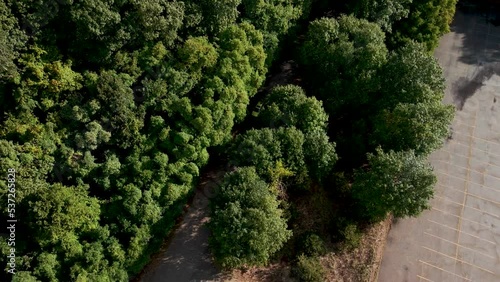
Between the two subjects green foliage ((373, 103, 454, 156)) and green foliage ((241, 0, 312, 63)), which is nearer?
green foliage ((373, 103, 454, 156))

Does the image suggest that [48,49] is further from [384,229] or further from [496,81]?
[496,81]

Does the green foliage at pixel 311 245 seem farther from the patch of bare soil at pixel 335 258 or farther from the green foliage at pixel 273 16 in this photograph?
the green foliage at pixel 273 16

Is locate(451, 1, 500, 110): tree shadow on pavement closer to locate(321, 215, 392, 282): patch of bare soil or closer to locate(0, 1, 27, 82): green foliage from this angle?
locate(321, 215, 392, 282): patch of bare soil

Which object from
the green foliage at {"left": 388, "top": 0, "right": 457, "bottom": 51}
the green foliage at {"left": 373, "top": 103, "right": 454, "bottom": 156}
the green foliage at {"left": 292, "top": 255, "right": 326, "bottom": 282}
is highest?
the green foliage at {"left": 388, "top": 0, "right": 457, "bottom": 51}

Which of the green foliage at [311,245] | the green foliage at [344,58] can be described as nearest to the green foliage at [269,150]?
the green foliage at [311,245]

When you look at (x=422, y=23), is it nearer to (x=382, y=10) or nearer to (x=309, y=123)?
(x=382, y=10)

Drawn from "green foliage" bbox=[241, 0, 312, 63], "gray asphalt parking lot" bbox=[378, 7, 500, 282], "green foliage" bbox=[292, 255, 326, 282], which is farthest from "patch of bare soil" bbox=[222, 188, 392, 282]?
"green foliage" bbox=[241, 0, 312, 63]
